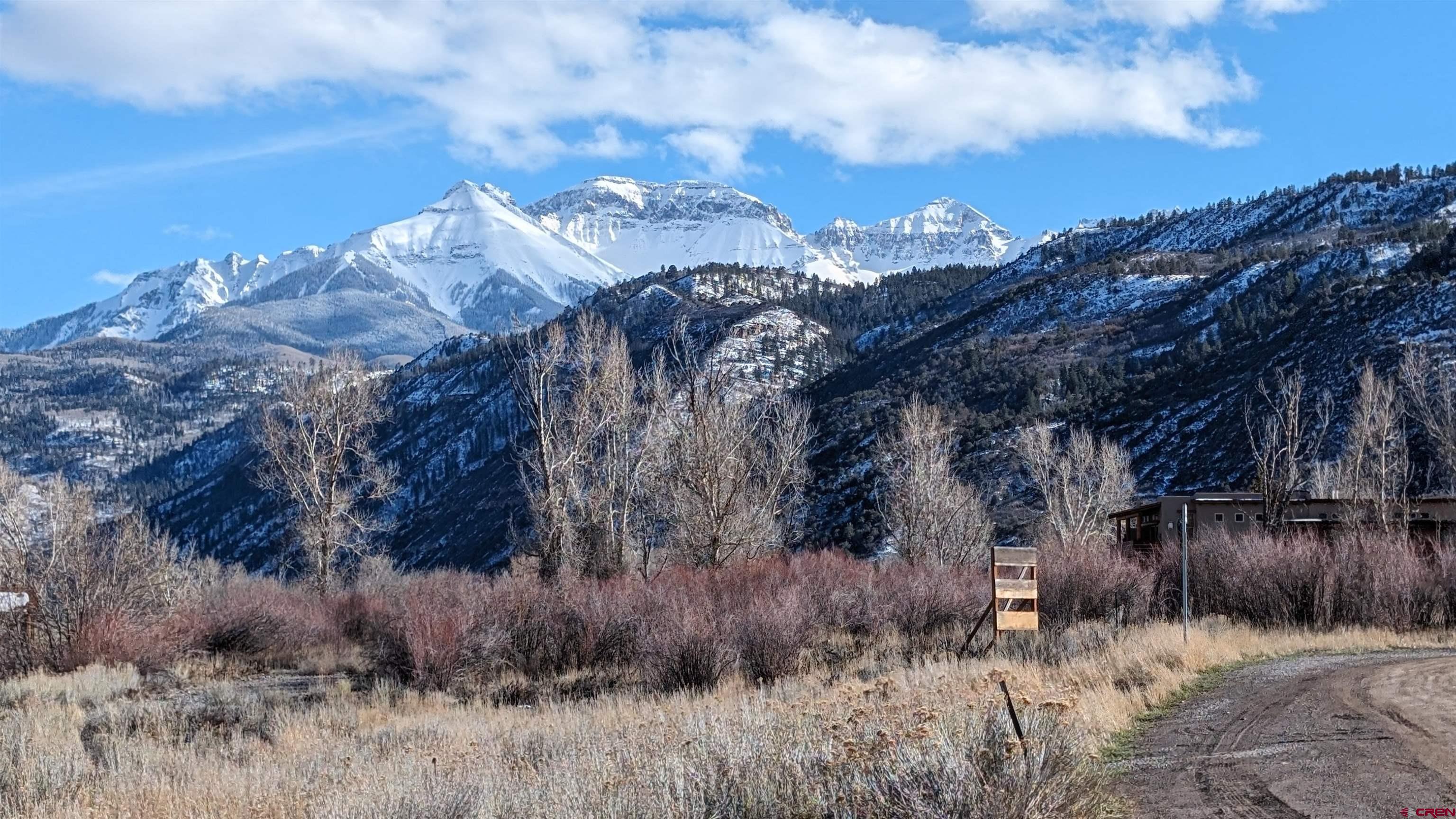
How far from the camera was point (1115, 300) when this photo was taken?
124875 millimetres

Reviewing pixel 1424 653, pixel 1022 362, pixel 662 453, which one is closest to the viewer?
pixel 1424 653

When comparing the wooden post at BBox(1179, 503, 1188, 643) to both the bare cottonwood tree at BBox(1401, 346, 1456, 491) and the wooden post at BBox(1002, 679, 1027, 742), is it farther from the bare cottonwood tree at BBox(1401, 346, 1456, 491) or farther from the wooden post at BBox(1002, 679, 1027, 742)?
the bare cottonwood tree at BBox(1401, 346, 1456, 491)

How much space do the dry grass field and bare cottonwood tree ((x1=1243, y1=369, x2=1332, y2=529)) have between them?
1675cm

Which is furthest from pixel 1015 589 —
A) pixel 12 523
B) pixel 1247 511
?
pixel 1247 511

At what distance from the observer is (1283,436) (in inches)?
2367

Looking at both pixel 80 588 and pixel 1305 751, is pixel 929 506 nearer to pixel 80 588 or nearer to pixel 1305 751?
pixel 80 588

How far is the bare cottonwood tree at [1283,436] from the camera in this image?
34.7 metres

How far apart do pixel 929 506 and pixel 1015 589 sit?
3120cm

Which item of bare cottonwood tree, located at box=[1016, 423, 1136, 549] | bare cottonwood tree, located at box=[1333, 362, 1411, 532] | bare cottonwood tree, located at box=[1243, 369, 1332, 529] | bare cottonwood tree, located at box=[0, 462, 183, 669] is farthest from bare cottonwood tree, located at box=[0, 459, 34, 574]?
bare cottonwood tree, located at box=[1016, 423, 1136, 549]

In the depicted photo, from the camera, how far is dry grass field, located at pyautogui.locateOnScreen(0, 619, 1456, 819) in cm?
739

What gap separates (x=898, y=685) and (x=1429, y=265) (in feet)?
280

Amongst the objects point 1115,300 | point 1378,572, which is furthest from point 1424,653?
point 1115,300

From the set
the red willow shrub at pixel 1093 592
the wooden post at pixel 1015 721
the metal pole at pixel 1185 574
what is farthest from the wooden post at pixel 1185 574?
the wooden post at pixel 1015 721

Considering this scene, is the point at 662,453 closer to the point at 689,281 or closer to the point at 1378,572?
the point at 1378,572
